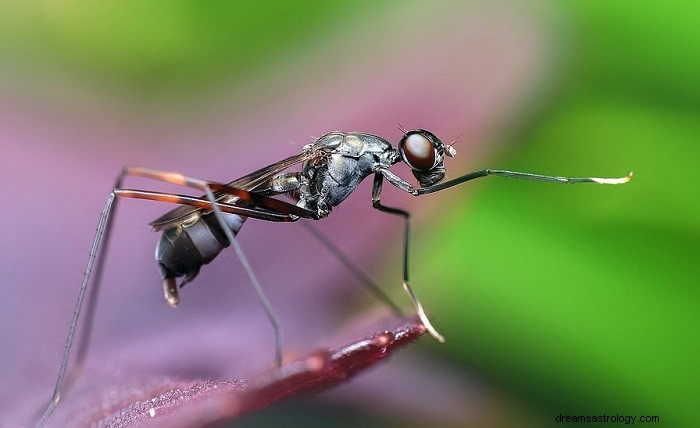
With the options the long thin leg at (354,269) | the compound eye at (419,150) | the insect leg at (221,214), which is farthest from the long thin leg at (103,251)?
the compound eye at (419,150)

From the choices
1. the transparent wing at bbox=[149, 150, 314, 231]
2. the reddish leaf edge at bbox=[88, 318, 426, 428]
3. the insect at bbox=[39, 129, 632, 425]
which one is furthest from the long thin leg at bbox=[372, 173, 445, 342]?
the reddish leaf edge at bbox=[88, 318, 426, 428]

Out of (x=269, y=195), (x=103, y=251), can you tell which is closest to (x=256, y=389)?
(x=103, y=251)

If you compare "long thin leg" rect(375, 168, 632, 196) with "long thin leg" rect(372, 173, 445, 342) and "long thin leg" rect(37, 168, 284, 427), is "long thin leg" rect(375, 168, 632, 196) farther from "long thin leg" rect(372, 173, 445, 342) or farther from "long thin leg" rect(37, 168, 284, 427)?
"long thin leg" rect(37, 168, 284, 427)

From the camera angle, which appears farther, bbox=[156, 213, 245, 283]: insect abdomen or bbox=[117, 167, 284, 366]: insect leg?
bbox=[156, 213, 245, 283]: insect abdomen

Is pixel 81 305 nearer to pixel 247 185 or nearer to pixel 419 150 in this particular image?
pixel 247 185

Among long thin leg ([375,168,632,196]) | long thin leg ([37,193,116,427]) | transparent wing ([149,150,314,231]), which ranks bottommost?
long thin leg ([37,193,116,427])

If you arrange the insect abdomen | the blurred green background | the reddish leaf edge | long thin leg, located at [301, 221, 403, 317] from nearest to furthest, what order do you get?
the reddish leaf edge → the blurred green background → long thin leg, located at [301, 221, 403, 317] → the insect abdomen

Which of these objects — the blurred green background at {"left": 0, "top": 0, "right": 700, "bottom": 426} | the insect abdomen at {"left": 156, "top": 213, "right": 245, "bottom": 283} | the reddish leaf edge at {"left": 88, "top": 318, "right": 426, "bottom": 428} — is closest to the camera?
the reddish leaf edge at {"left": 88, "top": 318, "right": 426, "bottom": 428}
